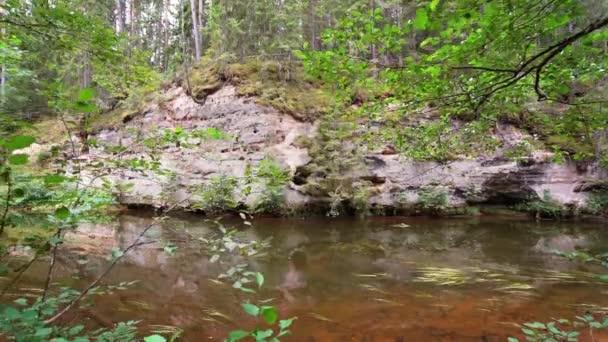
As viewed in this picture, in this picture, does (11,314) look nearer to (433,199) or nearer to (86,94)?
(86,94)

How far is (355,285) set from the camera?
A: 17.9ft

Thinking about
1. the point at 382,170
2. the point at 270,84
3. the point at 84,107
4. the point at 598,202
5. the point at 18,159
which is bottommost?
the point at 598,202

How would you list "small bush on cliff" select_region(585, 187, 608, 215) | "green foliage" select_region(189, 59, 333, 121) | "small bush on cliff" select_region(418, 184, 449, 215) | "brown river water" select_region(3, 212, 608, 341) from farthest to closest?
"green foliage" select_region(189, 59, 333, 121)
"small bush on cliff" select_region(418, 184, 449, 215)
"small bush on cliff" select_region(585, 187, 608, 215)
"brown river water" select_region(3, 212, 608, 341)

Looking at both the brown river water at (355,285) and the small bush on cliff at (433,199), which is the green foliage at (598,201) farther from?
the small bush on cliff at (433,199)

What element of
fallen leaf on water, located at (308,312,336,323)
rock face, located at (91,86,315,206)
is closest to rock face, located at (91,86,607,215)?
rock face, located at (91,86,315,206)

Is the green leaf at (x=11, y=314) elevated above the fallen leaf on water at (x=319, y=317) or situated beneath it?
elevated above

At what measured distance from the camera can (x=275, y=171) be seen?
2104 millimetres

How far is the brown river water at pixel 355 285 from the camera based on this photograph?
3938mm

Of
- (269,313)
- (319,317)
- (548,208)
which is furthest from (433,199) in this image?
(269,313)

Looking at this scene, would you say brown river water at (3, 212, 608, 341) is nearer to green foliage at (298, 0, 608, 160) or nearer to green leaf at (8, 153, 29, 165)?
green leaf at (8, 153, 29, 165)

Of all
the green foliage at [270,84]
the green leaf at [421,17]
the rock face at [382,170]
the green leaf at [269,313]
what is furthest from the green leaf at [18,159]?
the green foliage at [270,84]

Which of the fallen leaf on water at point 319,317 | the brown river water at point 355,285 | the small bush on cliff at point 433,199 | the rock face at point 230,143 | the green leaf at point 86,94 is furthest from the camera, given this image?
the small bush on cliff at point 433,199

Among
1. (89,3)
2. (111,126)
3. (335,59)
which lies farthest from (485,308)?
(89,3)

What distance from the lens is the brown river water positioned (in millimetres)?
3938
